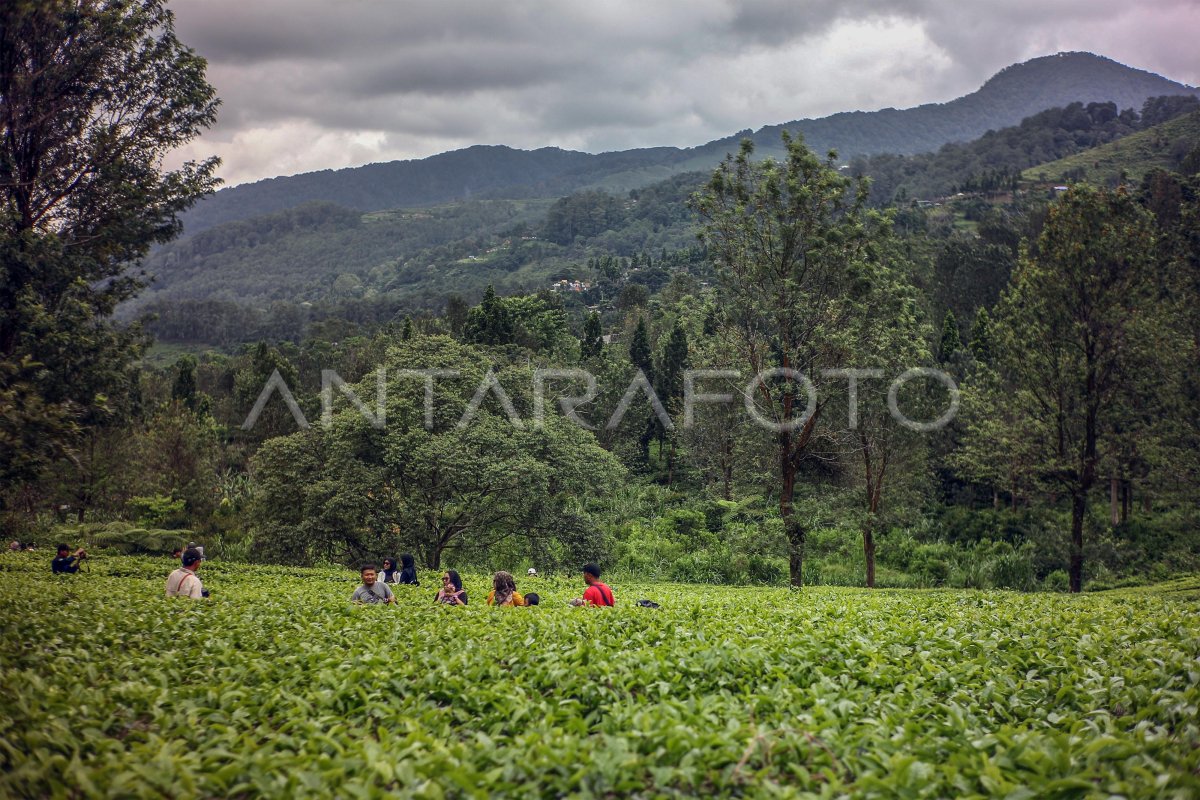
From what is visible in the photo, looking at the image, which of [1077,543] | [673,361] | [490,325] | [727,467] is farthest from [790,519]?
[673,361]

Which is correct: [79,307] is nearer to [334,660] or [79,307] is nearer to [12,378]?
[12,378]

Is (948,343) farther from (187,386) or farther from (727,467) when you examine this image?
(187,386)

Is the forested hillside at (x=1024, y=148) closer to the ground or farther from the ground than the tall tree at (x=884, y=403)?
farther from the ground

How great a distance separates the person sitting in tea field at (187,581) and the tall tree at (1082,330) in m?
22.1

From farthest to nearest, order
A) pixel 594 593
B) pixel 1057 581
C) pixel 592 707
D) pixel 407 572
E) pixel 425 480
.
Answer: pixel 1057 581, pixel 425 480, pixel 407 572, pixel 594 593, pixel 592 707

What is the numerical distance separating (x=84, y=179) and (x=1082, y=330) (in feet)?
88.6

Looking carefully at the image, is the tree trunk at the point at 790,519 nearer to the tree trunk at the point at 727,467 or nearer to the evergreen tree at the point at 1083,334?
the evergreen tree at the point at 1083,334

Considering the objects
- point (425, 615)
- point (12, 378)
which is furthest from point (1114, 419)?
point (12, 378)

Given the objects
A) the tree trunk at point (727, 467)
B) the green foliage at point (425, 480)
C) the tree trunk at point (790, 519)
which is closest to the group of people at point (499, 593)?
the tree trunk at point (790, 519)

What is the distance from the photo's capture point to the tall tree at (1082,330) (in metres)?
20.9

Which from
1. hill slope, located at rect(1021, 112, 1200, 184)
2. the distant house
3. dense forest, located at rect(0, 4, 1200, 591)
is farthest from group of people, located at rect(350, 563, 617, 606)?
the distant house

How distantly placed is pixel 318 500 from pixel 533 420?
7344 millimetres

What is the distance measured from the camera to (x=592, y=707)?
498cm

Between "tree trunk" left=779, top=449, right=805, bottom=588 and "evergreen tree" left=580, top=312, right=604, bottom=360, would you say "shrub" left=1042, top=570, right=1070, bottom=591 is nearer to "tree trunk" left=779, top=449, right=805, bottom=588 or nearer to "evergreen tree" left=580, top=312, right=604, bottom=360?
"tree trunk" left=779, top=449, right=805, bottom=588
